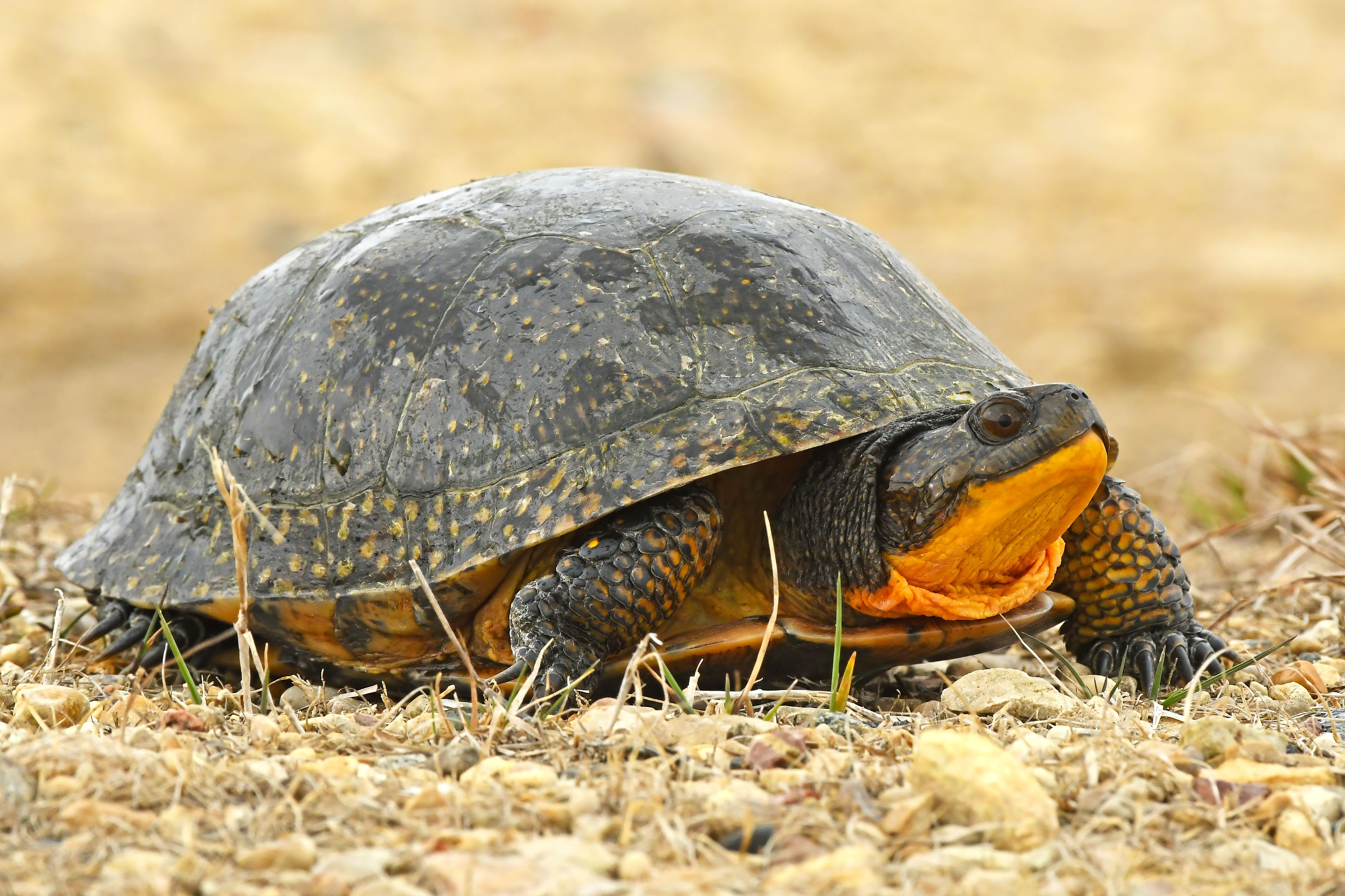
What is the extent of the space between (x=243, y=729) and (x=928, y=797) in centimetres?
118

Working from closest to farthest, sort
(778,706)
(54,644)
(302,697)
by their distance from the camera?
(778,706) < (54,644) < (302,697)

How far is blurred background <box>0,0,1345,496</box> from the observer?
46.2 feet

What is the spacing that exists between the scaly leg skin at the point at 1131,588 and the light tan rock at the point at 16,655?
2.59 m

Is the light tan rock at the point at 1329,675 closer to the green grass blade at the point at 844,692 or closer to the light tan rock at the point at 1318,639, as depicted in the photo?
the light tan rock at the point at 1318,639

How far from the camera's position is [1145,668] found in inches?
117

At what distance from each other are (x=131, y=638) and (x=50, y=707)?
39.0 inches

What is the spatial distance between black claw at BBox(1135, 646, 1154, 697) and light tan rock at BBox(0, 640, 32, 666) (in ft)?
9.03

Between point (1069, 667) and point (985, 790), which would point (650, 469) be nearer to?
point (1069, 667)

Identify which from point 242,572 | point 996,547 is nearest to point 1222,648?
point 996,547

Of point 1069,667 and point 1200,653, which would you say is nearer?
point 1069,667

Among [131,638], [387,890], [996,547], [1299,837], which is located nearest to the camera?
[387,890]

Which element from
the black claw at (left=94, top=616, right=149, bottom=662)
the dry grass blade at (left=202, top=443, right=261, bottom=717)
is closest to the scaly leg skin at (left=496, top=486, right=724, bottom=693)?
the dry grass blade at (left=202, top=443, right=261, bottom=717)

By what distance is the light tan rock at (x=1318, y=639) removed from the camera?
328 centimetres

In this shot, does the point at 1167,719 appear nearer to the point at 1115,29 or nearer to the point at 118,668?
the point at 118,668
